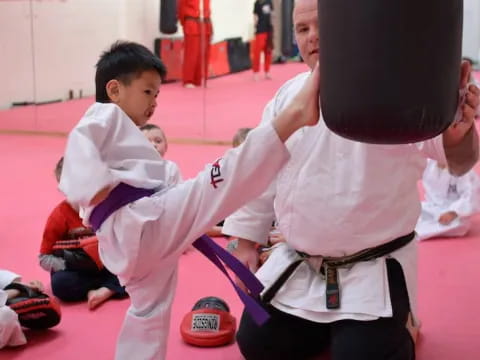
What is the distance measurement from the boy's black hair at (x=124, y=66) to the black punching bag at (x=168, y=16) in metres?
4.64

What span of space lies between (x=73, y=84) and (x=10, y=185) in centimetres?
326

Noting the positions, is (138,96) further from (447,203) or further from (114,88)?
(447,203)

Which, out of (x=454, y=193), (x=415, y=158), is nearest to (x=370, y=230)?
(x=415, y=158)

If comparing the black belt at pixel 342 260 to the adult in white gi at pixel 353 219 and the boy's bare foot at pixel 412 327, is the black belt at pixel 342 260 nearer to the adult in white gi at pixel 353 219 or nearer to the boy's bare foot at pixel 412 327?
the adult in white gi at pixel 353 219

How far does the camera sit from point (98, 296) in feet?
10.0

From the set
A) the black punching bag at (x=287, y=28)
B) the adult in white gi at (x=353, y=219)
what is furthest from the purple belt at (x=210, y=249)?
the black punching bag at (x=287, y=28)

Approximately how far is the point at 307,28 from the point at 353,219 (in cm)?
58

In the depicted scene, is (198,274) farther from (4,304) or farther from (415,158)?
(415,158)

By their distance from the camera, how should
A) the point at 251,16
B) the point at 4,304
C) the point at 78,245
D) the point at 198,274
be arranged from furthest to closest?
the point at 251,16 < the point at 198,274 < the point at 78,245 < the point at 4,304

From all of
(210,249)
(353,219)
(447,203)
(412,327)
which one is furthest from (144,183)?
(447,203)

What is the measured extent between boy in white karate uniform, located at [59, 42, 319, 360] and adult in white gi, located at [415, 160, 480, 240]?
79.8 inches

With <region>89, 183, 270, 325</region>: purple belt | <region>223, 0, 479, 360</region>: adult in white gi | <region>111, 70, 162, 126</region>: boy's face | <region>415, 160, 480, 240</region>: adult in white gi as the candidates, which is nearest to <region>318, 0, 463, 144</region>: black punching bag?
<region>223, 0, 479, 360</region>: adult in white gi

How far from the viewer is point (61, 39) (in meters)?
7.95

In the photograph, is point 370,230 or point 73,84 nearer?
point 370,230
